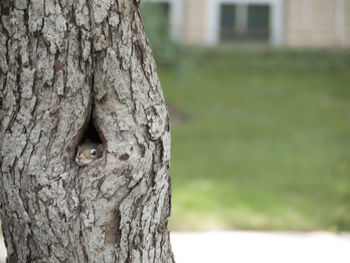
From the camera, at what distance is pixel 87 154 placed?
259 centimetres

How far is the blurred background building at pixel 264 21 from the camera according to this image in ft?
53.0

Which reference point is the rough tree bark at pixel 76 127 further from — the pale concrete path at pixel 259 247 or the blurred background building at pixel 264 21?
the blurred background building at pixel 264 21

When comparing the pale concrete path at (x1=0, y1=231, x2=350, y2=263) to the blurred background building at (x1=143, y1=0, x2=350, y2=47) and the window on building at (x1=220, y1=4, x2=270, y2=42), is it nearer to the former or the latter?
the blurred background building at (x1=143, y1=0, x2=350, y2=47)

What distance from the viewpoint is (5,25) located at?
2.46m

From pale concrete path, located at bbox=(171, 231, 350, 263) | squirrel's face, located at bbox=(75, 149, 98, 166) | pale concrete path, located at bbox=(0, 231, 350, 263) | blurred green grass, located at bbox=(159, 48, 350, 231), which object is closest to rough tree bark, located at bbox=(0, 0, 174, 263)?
squirrel's face, located at bbox=(75, 149, 98, 166)

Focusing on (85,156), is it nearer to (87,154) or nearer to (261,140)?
(87,154)

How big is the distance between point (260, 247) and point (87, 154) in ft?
8.71

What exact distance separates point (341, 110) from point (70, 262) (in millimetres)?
10498

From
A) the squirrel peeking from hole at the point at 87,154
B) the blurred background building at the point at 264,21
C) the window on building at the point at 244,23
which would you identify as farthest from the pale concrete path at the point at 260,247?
the window on building at the point at 244,23

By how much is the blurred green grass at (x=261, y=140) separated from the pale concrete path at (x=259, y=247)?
1.46 ft

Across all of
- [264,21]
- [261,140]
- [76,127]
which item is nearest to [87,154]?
[76,127]

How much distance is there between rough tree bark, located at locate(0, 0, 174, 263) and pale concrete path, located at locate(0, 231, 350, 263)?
1870 mm

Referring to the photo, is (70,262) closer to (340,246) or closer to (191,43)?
(340,246)

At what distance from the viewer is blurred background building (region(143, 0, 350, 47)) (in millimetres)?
16141
